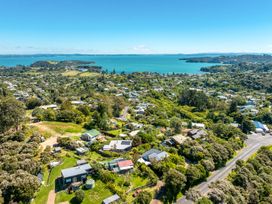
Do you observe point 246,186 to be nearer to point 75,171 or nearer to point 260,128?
point 75,171

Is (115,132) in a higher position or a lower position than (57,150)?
lower

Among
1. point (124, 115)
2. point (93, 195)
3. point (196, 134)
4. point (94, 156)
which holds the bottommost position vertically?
point (124, 115)

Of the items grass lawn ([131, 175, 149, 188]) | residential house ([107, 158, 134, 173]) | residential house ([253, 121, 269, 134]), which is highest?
residential house ([107, 158, 134, 173])

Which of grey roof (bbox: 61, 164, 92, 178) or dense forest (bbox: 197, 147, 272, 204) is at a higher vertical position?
grey roof (bbox: 61, 164, 92, 178)

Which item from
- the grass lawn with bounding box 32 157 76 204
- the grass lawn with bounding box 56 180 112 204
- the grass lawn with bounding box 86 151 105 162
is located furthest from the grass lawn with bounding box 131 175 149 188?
the grass lawn with bounding box 32 157 76 204

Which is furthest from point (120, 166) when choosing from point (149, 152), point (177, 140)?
point (177, 140)

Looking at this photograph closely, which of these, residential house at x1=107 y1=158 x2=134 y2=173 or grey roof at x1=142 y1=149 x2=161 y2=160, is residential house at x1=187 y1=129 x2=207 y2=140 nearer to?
grey roof at x1=142 y1=149 x2=161 y2=160

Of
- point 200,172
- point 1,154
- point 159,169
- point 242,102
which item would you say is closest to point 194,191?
point 200,172
